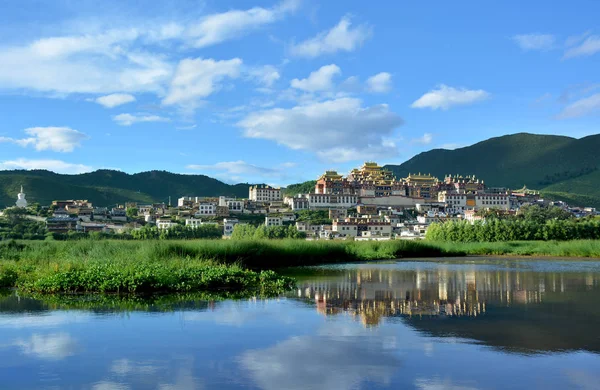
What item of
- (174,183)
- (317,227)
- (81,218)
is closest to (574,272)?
(317,227)

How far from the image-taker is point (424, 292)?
51.5ft

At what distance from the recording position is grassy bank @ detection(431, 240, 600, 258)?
121 ft

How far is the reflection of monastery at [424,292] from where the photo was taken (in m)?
12.3

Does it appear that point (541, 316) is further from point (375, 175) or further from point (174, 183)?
point (174, 183)

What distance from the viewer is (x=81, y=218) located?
3873 inches

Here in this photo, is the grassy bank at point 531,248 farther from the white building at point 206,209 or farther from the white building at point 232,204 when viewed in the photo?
the white building at point 232,204

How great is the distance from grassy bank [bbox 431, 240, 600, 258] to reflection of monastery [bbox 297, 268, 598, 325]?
1670 cm

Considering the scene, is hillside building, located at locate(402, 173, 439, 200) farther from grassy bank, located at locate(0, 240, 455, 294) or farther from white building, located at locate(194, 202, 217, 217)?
grassy bank, located at locate(0, 240, 455, 294)

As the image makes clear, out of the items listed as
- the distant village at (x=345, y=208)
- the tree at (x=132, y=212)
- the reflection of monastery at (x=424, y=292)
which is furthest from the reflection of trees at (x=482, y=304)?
the tree at (x=132, y=212)

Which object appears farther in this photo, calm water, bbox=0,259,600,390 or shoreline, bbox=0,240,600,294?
shoreline, bbox=0,240,600,294

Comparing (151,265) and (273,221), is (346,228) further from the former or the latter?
(151,265)

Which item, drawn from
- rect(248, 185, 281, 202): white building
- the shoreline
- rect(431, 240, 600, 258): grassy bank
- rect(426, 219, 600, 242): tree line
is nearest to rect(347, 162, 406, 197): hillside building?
rect(248, 185, 281, 202): white building

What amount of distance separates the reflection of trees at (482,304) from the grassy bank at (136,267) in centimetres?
195

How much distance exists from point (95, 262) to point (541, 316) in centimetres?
1150
